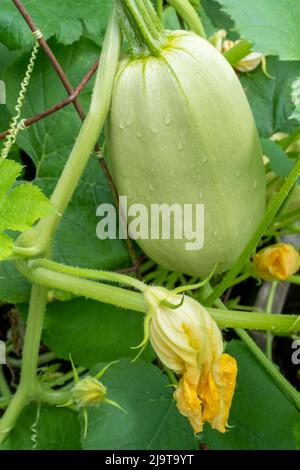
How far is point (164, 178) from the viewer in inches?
35.3

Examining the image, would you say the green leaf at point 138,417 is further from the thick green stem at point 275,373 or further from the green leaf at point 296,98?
the green leaf at point 296,98

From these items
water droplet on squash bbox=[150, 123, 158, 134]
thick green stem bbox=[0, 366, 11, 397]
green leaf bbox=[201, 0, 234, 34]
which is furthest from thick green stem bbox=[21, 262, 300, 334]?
green leaf bbox=[201, 0, 234, 34]

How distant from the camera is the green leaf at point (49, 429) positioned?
3.47 ft

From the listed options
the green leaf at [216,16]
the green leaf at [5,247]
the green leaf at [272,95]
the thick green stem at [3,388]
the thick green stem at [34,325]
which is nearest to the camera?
the green leaf at [5,247]

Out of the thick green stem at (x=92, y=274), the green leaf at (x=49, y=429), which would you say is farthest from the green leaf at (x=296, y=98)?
the green leaf at (x=49, y=429)

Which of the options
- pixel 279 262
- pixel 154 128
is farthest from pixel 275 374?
pixel 154 128

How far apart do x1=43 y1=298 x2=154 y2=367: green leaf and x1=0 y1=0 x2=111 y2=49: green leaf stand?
0.44m

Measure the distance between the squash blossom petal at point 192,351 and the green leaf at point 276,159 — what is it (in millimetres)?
352

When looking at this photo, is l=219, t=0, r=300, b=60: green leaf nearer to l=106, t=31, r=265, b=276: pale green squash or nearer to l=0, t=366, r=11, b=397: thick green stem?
l=106, t=31, r=265, b=276: pale green squash

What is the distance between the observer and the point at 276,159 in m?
1.00

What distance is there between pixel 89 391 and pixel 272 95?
74 centimetres

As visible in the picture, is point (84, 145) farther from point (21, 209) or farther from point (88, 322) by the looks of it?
point (88, 322)

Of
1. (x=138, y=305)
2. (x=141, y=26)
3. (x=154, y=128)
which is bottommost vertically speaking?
(x=138, y=305)
